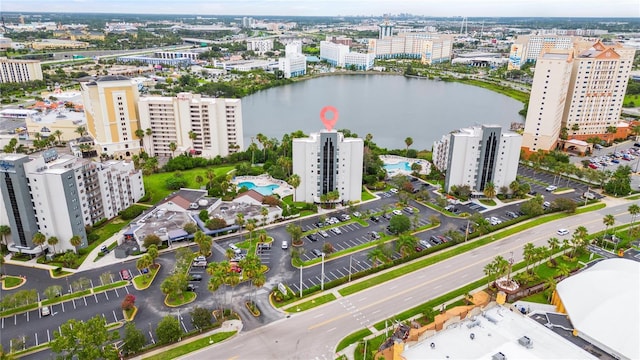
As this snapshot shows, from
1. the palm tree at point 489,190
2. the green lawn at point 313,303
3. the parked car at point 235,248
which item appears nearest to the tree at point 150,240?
the parked car at point 235,248

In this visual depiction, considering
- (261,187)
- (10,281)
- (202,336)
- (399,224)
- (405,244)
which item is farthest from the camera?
(261,187)

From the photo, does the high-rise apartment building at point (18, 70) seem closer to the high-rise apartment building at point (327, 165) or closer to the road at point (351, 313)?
the high-rise apartment building at point (327, 165)

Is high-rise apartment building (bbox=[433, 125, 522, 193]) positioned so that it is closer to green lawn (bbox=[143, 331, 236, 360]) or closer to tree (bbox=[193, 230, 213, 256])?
tree (bbox=[193, 230, 213, 256])

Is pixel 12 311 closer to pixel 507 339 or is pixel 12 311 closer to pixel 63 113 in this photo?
pixel 507 339

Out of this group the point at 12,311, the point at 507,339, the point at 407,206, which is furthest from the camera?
the point at 407,206

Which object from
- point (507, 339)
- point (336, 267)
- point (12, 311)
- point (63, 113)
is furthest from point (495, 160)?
point (63, 113)

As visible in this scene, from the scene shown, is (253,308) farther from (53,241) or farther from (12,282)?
(12,282)

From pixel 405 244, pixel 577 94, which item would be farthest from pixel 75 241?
pixel 577 94
